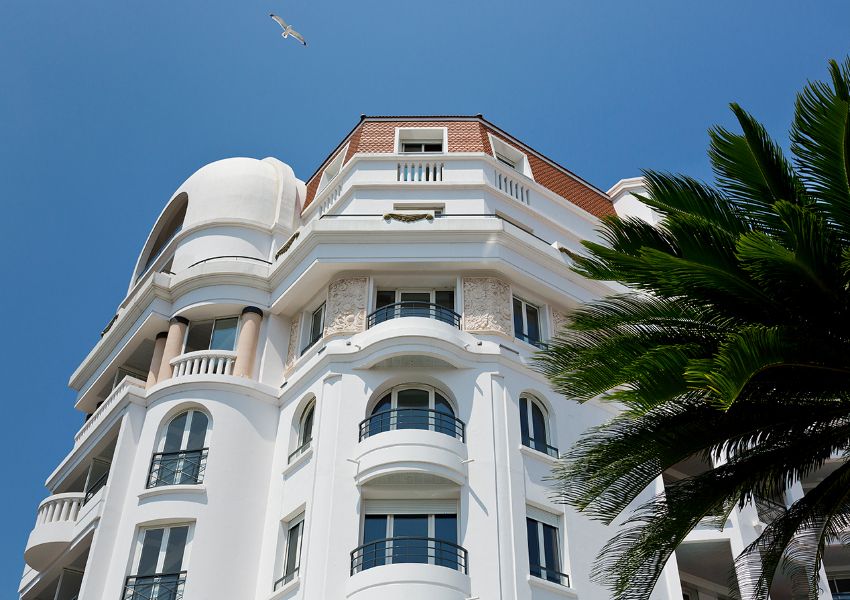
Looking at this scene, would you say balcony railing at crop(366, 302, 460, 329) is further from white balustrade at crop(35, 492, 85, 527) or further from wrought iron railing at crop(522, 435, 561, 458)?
white balustrade at crop(35, 492, 85, 527)

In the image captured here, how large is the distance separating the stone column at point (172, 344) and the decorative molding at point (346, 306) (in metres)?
4.38

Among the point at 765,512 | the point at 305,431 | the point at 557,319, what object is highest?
the point at 557,319

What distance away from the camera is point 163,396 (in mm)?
23516

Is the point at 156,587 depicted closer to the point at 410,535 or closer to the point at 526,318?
the point at 410,535

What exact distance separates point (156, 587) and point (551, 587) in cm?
854

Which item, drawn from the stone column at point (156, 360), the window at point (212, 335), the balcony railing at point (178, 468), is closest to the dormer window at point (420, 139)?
the window at point (212, 335)

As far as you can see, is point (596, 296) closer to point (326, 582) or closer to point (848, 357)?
point (326, 582)

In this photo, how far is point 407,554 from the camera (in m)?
19.2

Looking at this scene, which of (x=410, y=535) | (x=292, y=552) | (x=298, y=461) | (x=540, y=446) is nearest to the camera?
(x=410, y=535)

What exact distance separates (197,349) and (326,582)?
10.5 meters

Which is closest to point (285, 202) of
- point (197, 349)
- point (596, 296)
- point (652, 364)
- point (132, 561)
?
point (197, 349)

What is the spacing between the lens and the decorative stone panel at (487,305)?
23.3 m

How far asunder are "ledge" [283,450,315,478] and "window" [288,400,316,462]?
380mm

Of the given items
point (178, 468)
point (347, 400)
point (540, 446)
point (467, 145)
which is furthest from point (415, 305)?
point (178, 468)
